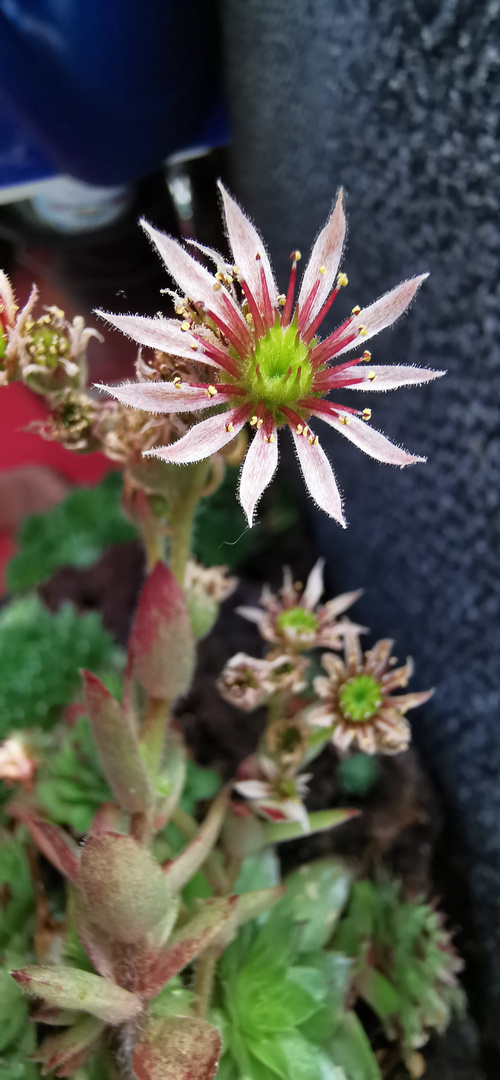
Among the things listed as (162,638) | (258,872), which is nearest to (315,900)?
(258,872)

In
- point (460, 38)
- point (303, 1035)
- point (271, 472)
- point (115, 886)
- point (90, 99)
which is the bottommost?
point (303, 1035)

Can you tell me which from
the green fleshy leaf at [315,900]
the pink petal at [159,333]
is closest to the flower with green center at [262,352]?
the pink petal at [159,333]

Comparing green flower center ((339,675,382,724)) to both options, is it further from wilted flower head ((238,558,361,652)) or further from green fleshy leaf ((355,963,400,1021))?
green fleshy leaf ((355,963,400,1021))

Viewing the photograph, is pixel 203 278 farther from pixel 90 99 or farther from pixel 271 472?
pixel 90 99

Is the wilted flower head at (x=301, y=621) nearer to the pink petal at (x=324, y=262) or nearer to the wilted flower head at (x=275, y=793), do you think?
the wilted flower head at (x=275, y=793)

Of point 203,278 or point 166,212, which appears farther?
point 166,212

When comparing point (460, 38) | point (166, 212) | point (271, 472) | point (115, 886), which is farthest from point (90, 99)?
point (115, 886)
